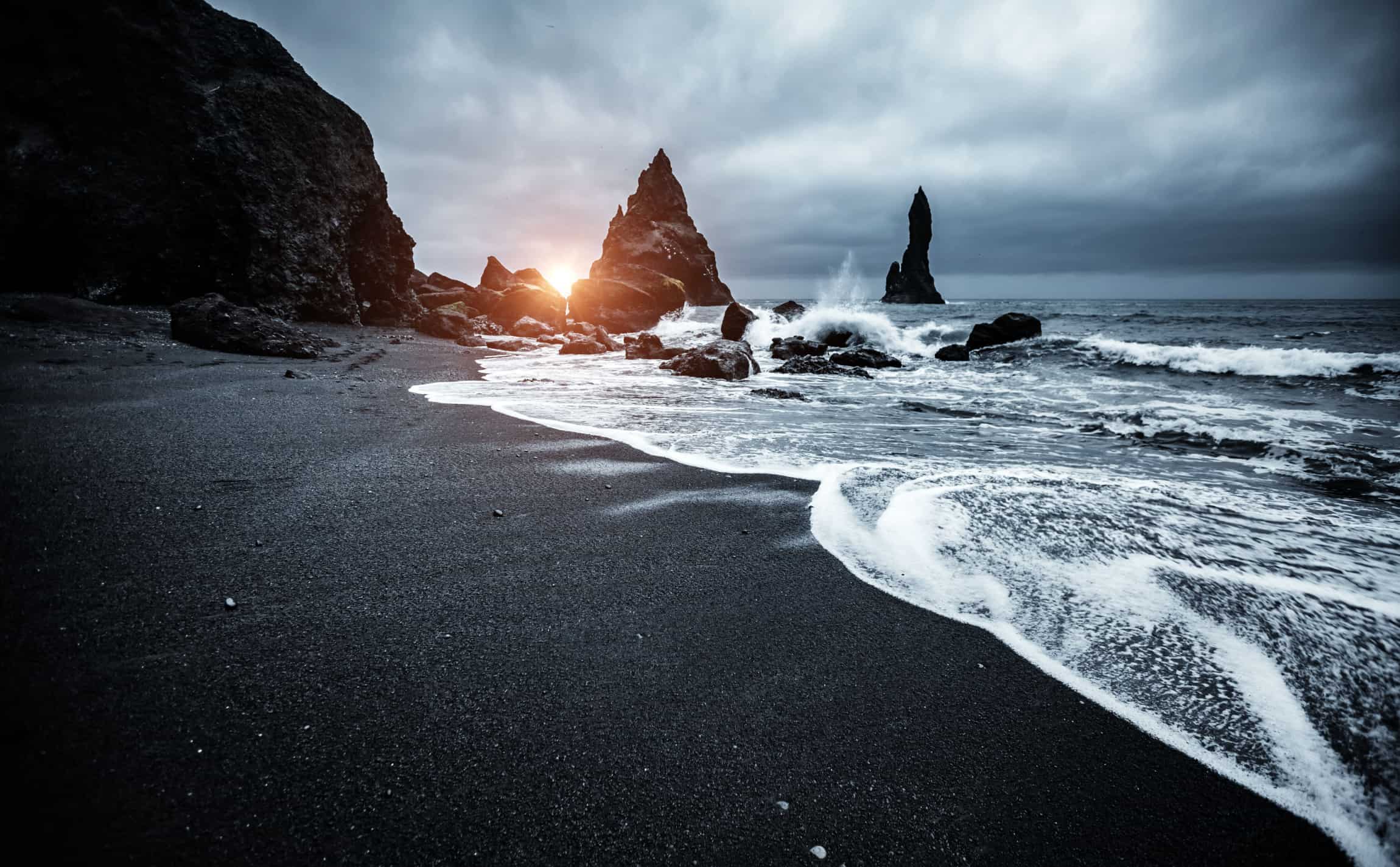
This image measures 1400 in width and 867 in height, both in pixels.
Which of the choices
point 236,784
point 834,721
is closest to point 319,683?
point 236,784

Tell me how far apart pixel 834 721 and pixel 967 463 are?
10.8ft

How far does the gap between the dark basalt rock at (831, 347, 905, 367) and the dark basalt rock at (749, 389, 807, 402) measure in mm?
5525

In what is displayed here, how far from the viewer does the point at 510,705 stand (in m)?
1.36

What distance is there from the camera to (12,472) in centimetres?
238

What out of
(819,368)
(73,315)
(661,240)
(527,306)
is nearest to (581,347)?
(819,368)

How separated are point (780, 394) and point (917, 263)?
330 feet

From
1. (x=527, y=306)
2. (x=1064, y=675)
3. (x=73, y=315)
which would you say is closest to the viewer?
(x=1064, y=675)

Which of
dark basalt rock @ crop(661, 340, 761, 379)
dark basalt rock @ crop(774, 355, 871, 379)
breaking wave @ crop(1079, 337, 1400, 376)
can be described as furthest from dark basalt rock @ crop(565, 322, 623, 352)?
breaking wave @ crop(1079, 337, 1400, 376)

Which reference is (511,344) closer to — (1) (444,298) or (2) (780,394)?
(2) (780,394)

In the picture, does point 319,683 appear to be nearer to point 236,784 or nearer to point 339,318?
point 236,784

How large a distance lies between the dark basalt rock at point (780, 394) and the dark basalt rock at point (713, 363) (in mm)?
2135

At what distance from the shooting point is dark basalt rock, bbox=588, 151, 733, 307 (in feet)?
206

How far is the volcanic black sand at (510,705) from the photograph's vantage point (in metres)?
1.05

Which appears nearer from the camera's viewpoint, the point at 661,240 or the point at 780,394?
the point at 780,394
